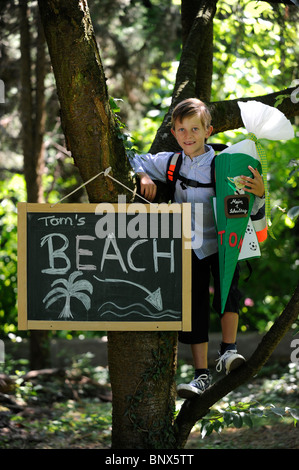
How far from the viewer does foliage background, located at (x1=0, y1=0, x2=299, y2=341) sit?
548cm

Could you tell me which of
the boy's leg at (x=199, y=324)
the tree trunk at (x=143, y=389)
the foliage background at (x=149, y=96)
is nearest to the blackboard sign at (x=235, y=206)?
the boy's leg at (x=199, y=324)

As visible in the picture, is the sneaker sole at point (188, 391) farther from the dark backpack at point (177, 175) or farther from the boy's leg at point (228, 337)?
the dark backpack at point (177, 175)

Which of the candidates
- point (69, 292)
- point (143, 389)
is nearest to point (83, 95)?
point (69, 292)

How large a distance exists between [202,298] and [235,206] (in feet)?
1.69

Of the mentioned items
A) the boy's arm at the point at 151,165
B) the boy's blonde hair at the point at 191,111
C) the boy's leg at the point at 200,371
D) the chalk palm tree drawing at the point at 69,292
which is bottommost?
the boy's leg at the point at 200,371

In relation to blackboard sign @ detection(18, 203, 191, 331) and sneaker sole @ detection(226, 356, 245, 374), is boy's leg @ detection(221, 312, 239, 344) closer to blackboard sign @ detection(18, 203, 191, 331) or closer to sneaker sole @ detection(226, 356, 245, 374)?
sneaker sole @ detection(226, 356, 245, 374)

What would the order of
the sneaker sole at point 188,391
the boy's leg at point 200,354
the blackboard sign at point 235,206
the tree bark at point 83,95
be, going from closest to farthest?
the tree bark at point 83,95 → the blackboard sign at point 235,206 → the sneaker sole at point 188,391 → the boy's leg at point 200,354

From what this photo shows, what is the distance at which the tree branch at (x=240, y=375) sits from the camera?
262cm

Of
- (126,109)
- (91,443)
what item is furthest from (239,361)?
(126,109)

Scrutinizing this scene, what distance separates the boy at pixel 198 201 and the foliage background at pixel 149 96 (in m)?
2.55

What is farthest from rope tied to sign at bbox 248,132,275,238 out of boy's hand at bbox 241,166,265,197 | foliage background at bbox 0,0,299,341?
foliage background at bbox 0,0,299,341

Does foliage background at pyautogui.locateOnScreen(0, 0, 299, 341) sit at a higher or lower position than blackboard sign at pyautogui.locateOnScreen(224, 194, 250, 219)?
higher

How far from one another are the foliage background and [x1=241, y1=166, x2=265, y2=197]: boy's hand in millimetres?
2723

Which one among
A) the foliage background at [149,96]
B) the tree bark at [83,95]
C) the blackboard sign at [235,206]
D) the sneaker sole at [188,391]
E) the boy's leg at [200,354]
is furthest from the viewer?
the foliage background at [149,96]
